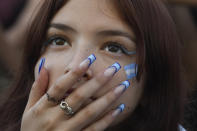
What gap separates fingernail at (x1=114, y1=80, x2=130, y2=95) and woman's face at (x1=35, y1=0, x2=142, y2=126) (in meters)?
0.03

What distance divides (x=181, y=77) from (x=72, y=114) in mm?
883

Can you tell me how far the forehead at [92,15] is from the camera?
Result: 1593 mm

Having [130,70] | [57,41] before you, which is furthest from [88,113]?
[57,41]

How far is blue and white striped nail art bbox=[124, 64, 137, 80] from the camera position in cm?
165

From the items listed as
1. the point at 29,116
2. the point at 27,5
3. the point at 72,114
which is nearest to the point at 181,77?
the point at 72,114

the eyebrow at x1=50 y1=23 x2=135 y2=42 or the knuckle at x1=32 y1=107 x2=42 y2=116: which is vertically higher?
the eyebrow at x1=50 y1=23 x2=135 y2=42

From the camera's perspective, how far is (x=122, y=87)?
5.09 ft

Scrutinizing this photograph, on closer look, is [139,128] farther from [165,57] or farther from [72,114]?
[72,114]

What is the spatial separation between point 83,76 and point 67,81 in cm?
10

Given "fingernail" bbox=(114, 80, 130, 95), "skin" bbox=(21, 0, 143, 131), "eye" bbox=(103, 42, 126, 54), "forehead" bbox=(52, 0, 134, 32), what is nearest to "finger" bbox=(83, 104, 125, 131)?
"skin" bbox=(21, 0, 143, 131)

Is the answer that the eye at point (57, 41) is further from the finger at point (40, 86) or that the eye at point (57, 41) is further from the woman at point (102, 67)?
the finger at point (40, 86)

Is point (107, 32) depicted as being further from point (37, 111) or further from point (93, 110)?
point (37, 111)

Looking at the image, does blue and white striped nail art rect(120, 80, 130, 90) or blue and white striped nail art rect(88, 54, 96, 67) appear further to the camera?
blue and white striped nail art rect(120, 80, 130, 90)

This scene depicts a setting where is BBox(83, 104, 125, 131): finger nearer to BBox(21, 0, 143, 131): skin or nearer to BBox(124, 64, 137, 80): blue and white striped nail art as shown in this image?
BBox(21, 0, 143, 131): skin
